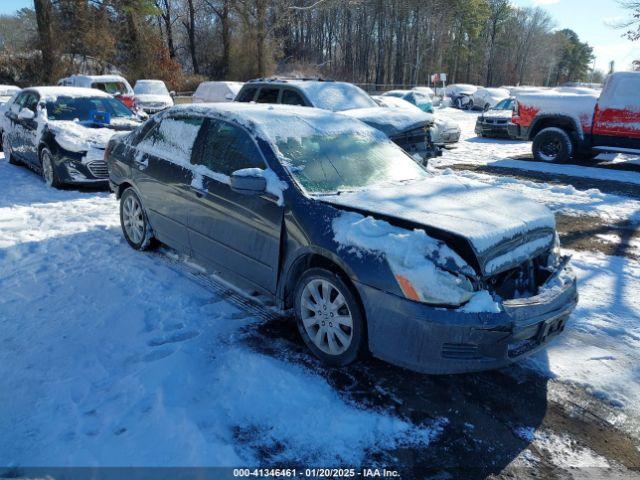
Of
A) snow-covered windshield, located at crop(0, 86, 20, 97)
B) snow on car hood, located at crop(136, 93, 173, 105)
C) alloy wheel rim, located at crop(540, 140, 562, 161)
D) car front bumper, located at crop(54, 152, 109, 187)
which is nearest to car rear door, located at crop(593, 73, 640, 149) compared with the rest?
alloy wheel rim, located at crop(540, 140, 562, 161)

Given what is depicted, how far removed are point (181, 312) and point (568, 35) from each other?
112m

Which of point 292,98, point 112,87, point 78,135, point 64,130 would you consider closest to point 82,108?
point 64,130

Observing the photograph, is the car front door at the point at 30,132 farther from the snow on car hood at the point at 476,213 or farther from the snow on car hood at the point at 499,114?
the snow on car hood at the point at 499,114

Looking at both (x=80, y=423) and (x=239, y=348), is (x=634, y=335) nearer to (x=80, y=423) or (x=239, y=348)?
(x=239, y=348)

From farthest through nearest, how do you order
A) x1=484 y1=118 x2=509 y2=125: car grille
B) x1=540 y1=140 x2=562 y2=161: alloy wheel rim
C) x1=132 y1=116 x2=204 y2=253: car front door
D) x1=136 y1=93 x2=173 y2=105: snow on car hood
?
x1=136 y1=93 x2=173 y2=105: snow on car hood
x1=484 y1=118 x2=509 y2=125: car grille
x1=540 y1=140 x2=562 y2=161: alloy wheel rim
x1=132 y1=116 x2=204 y2=253: car front door

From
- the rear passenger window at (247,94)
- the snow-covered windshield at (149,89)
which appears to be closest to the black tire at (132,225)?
the rear passenger window at (247,94)

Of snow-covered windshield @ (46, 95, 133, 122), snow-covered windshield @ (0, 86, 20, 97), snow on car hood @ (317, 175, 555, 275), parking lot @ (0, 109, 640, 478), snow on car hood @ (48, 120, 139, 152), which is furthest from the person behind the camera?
snow-covered windshield @ (0, 86, 20, 97)

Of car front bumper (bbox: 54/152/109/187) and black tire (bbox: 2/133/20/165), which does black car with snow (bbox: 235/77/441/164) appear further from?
black tire (bbox: 2/133/20/165)

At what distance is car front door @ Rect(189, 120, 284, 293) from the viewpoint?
3.75 meters

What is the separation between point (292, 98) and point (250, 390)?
7253 mm

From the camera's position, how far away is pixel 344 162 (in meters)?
4.16

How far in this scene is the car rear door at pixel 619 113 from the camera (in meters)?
10.6

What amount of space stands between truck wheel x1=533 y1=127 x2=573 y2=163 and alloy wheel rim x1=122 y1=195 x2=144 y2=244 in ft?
32.9

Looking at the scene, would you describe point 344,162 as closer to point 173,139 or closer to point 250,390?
point 173,139
